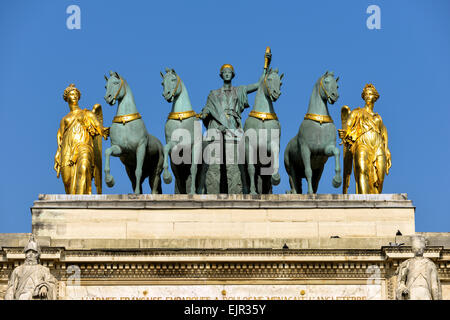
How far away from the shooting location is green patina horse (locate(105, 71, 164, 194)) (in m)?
52.7

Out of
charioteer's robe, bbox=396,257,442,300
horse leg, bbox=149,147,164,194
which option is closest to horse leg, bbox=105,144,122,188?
horse leg, bbox=149,147,164,194

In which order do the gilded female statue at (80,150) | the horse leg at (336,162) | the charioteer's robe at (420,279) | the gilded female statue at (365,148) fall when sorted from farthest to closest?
the gilded female statue at (80,150) < the gilded female statue at (365,148) < the horse leg at (336,162) < the charioteer's robe at (420,279)

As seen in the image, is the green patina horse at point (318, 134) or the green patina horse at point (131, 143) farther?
the green patina horse at point (131, 143)

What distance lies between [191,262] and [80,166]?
628 cm

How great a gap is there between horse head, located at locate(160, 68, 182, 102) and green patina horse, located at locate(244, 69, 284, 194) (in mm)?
2157

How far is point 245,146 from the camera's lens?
52969 millimetres

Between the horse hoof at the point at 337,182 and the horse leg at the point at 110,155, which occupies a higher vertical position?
the horse leg at the point at 110,155

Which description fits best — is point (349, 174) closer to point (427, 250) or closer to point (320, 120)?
point (320, 120)

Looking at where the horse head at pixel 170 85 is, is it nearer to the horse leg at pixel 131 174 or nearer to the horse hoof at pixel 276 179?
the horse leg at pixel 131 174

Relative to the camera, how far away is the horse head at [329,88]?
52.7 metres

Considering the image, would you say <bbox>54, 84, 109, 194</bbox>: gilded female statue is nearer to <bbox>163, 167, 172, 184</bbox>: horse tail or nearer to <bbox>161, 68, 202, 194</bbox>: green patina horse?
<bbox>161, 68, 202, 194</bbox>: green patina horse

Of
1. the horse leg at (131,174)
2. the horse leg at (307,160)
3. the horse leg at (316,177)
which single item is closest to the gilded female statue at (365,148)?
the horse leg at (316,177)
